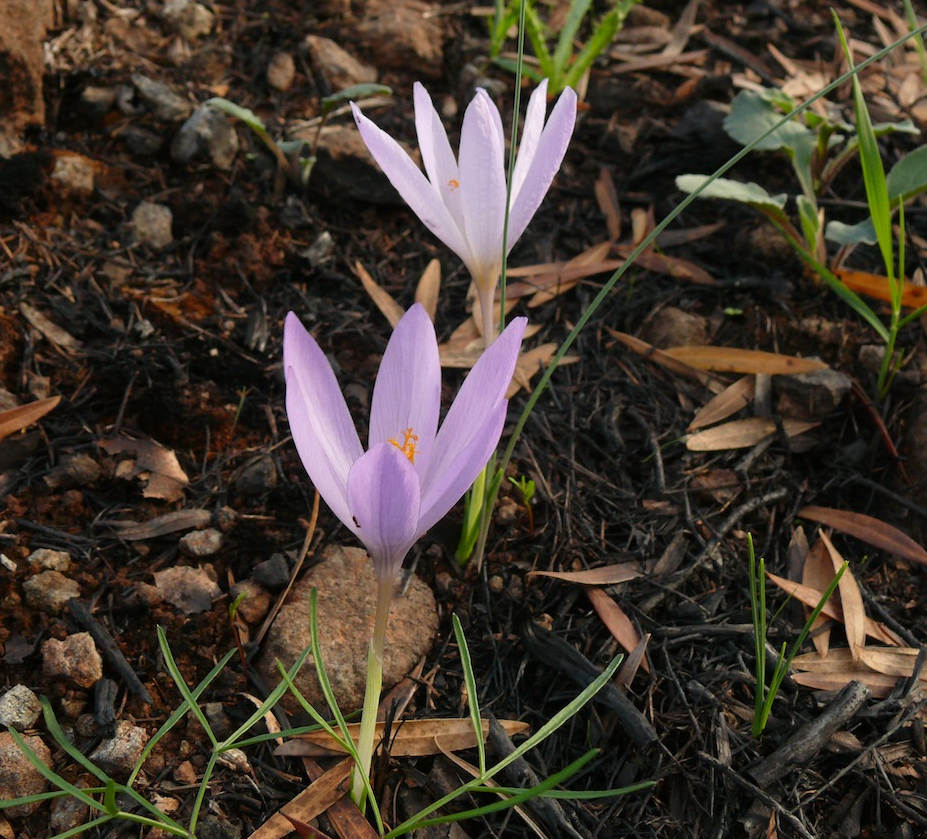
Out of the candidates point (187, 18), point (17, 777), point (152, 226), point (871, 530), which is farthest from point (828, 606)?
point (187, 18)

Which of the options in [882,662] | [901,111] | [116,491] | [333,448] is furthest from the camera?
[901,111]

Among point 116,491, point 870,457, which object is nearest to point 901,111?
point 870,457

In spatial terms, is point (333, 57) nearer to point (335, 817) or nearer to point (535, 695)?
point (535, 695)

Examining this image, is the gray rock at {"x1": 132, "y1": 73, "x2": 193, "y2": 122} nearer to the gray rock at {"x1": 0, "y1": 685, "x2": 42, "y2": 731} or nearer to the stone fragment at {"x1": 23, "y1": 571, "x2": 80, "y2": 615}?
the stone fragment at {"x1": 23, "y1": 571, "x2": 80, "y2": 615}

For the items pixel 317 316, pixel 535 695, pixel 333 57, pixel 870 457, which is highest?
pixel 333 57

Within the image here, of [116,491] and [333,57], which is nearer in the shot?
[116,491]

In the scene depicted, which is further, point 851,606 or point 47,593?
point 851,606

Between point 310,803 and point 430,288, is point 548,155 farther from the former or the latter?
point 310,803
